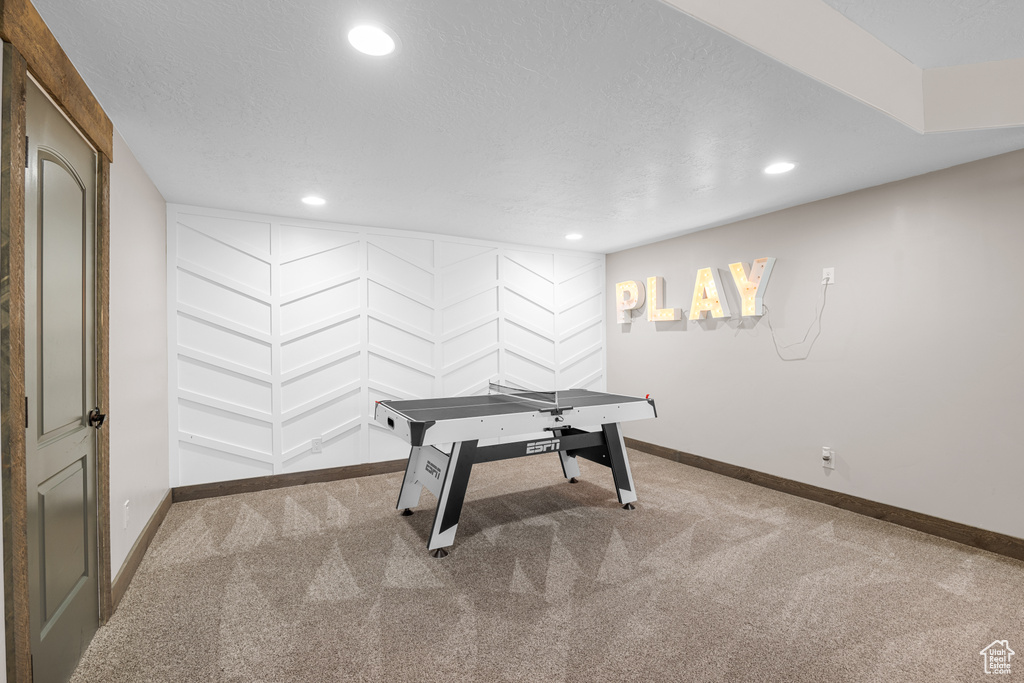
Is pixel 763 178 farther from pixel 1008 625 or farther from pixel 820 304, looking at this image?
pixel 1008 625

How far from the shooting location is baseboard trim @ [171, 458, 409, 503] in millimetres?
3783

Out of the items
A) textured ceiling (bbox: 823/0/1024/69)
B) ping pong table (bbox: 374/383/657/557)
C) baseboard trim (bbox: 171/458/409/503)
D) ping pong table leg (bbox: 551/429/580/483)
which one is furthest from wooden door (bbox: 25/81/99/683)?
ping pong table leg (bbox: 551/429/580/483)

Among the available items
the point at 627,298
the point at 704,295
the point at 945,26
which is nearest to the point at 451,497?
the point at 704,295

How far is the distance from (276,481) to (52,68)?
3.30 metres

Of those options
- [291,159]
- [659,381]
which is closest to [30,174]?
[291,159]

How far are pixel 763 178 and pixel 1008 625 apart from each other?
2.67 m

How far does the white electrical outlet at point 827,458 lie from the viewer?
3617 millimetres

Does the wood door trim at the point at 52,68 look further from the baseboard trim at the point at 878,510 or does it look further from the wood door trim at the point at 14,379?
the baseboard trim at the point at 878,510

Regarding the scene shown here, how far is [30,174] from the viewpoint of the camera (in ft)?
4.86

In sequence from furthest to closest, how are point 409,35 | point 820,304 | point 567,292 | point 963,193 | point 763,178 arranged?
point 567,292, point 820,304, point 763,178, point 963,193, point 409,35

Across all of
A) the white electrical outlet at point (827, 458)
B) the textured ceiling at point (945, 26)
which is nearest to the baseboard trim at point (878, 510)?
the white electrical outlet at point (827, 458)

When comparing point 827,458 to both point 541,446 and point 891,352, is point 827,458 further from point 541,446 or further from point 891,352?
point 541,446

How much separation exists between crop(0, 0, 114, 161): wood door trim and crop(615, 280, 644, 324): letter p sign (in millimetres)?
4584

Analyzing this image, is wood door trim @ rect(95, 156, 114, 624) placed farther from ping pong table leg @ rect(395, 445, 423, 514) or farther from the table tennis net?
the table tennis net
